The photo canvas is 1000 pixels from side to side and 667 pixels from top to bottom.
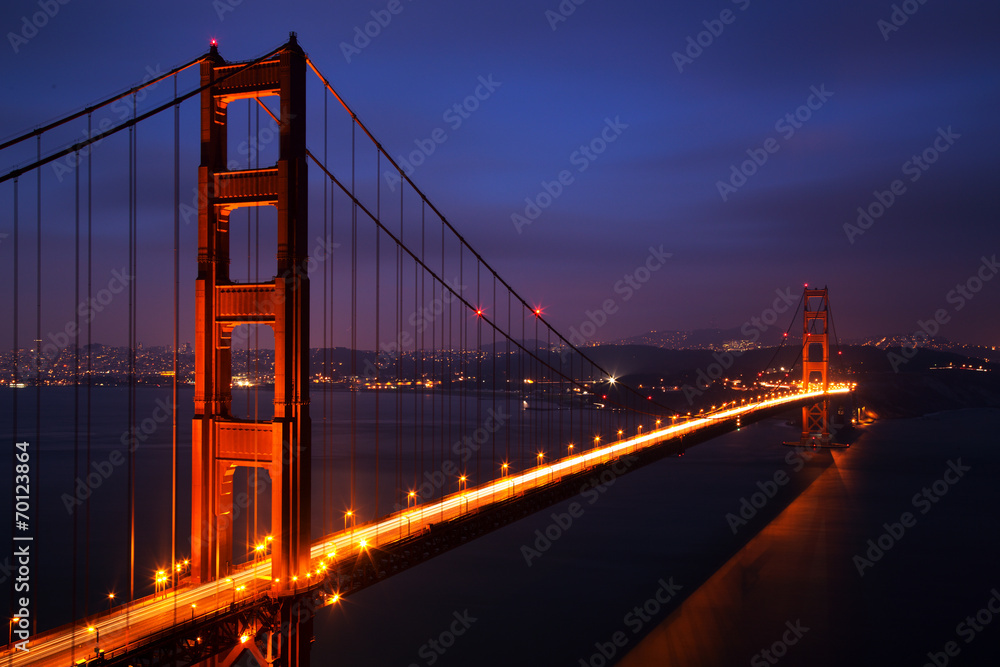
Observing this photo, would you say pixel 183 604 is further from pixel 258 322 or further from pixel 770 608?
pixel 770 608

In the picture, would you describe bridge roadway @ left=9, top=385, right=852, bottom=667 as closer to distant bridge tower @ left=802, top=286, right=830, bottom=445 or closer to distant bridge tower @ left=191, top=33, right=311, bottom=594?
distant bridge tower @ left=191, top=33, right=311, bottom=594

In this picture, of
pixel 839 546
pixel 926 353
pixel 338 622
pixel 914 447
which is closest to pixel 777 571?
pixel 839 546

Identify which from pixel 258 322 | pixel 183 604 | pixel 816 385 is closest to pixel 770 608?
pixel 183 604

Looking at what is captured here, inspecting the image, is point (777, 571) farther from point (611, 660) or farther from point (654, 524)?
point (611, 660)

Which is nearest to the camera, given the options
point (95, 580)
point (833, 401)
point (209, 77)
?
point (209, 77)

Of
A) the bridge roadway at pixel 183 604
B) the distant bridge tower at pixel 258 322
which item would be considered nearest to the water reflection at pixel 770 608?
the bridge roadway at pixel 183 604

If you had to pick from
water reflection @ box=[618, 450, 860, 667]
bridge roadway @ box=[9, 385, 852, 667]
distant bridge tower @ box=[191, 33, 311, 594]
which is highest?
distant bridge tower @ box=[191, 33, 311, 594]

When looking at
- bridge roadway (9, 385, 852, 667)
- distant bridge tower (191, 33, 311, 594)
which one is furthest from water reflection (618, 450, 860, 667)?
distant bridge tower (191, 33, 311, 594)

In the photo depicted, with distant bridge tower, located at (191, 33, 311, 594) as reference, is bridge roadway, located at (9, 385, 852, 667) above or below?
below
